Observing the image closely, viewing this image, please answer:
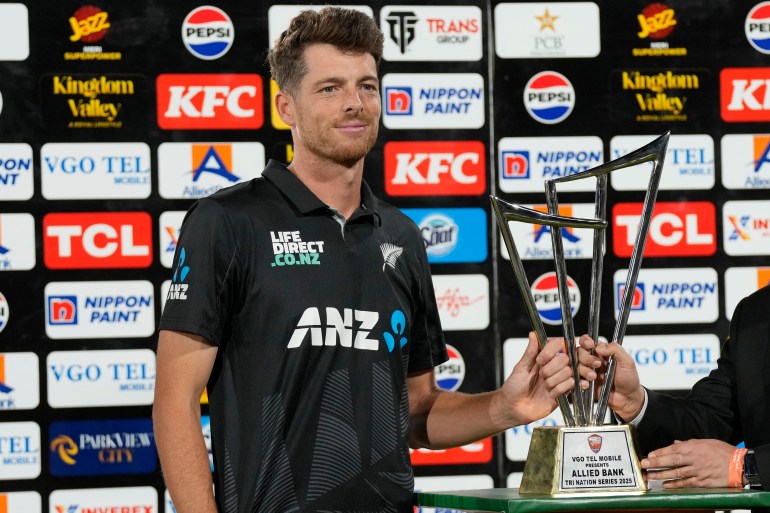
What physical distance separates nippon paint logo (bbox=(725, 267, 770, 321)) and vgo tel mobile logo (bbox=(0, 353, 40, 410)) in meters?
2.38

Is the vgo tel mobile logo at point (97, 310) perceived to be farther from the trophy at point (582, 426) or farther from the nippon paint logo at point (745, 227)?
the nippon paint logo at point (745, 227)

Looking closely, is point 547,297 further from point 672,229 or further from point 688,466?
point 688,466

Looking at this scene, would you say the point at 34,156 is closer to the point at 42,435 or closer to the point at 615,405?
the point at 42,435

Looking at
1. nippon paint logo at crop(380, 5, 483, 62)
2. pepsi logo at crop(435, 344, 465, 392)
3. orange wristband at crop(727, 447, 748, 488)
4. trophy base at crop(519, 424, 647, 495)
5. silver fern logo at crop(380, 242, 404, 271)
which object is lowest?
pepsi logo at crop(435, 344, 465, 392)

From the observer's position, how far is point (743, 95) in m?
3.81

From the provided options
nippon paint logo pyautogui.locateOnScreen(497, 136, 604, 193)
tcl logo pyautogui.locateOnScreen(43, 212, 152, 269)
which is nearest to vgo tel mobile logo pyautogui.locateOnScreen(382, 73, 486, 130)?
nippon paint logo pyautogui.locateOnScreen(497, 136, 604, 193)

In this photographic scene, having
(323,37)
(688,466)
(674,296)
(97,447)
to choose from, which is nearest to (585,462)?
(688,466)

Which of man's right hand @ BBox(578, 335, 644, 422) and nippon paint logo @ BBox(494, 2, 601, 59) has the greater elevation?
nippon paint logo @ BBox(494, 2, 601, 59)

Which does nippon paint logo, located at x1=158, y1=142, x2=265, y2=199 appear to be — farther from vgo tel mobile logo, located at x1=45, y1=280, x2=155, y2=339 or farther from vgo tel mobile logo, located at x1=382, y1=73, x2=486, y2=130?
vgo tel mobile logo, located at x1=382, y1=73, x2=486, y2=130

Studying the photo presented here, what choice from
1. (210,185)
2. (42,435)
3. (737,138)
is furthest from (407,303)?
(737,138)

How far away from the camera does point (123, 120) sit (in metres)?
3.56

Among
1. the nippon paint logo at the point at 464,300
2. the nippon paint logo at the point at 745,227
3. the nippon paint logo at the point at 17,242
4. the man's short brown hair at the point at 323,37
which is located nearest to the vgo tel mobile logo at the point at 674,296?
the nippon paint logo at the point at 745,227

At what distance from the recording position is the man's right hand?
2.02 metres

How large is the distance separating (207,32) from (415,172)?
0.85 meters
